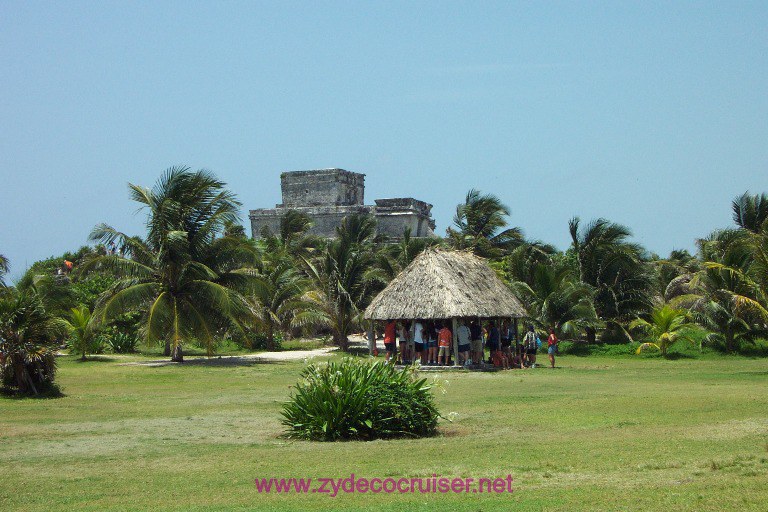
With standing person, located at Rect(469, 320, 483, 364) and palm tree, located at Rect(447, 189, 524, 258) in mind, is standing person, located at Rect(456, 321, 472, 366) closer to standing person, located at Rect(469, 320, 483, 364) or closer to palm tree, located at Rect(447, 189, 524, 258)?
standing person, located at Rect(469, 320, 483, 364)

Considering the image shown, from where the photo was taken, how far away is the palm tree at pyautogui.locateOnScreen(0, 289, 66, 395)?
57.3ft

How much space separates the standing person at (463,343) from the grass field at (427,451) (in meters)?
5.41

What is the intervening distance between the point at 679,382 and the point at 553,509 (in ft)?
46.6

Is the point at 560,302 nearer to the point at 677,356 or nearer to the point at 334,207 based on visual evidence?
the point at 677,356

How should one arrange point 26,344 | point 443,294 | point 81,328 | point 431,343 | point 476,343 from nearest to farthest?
point 26,344 → point 443,294 → point 476,343 → point 431,343 → point 81,328

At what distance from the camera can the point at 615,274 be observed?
119ft

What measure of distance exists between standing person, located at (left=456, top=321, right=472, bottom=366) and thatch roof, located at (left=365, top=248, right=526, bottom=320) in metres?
0.61

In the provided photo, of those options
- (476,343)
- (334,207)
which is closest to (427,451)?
(476,343)

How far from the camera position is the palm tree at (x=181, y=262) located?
87.0 feet

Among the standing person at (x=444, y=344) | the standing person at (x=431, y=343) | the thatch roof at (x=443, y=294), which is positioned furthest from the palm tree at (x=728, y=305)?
the standing person at (x=444, y=344)

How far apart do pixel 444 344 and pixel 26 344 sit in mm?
11299

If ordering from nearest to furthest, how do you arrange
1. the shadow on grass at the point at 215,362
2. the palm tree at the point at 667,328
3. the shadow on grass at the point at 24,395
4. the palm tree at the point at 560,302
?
the shadow on grass at the point at 24,395, the shadow on grass at the point at 215,362, the palm tree at the point at 667,328, the palm tree at the point at 560,302

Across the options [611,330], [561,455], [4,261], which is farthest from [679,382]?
[4,261]

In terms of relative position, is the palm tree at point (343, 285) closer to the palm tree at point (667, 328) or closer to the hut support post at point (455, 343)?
the hut support post at point (455, 343)
